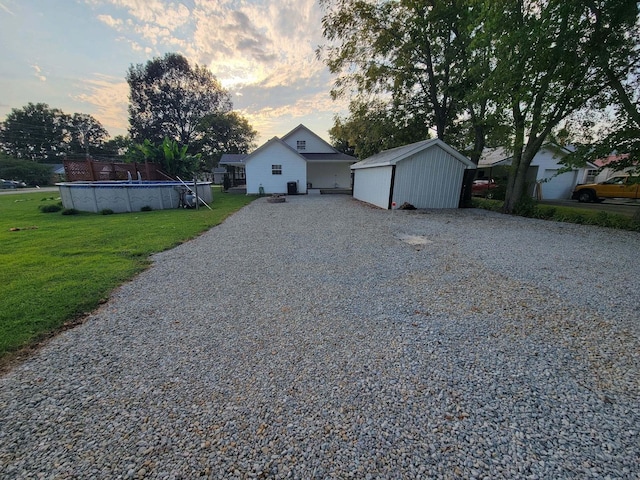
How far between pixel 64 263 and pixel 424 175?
12648 mm

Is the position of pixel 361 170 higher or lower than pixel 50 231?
higher

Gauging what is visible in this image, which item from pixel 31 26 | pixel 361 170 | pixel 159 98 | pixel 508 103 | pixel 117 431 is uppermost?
pixel 159 98

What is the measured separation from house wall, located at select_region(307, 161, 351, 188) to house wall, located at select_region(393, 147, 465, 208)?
14.0 m

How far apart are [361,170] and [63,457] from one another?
54.9ft

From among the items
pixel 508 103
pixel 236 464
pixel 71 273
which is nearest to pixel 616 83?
pixel 508 103

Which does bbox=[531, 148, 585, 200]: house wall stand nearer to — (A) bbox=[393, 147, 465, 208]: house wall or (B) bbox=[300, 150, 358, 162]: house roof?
(A) bbox=[393, 147, 465, 208]: house wall

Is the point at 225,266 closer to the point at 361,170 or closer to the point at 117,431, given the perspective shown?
the point at 117,431

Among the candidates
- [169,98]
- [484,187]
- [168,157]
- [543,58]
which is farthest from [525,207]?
[169,98]

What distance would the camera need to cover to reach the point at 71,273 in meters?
4.34

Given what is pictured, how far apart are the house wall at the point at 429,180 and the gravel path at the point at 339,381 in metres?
8.30

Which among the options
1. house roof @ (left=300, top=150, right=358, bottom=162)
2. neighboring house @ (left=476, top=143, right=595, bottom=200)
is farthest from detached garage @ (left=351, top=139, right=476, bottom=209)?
house roof @ (left=300, top=150, right=358, bottom=162)

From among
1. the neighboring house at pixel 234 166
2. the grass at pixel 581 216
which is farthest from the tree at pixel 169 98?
the grass at pixel 581 216

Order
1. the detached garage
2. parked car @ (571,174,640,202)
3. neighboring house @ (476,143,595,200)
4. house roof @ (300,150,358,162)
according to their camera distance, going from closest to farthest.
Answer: the detached garage
parked car @ (571,174,640,202)
neighboring house @ (476,143,595,200)
house roof @ (300,150,358,162)

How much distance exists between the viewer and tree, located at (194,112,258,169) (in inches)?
1469
